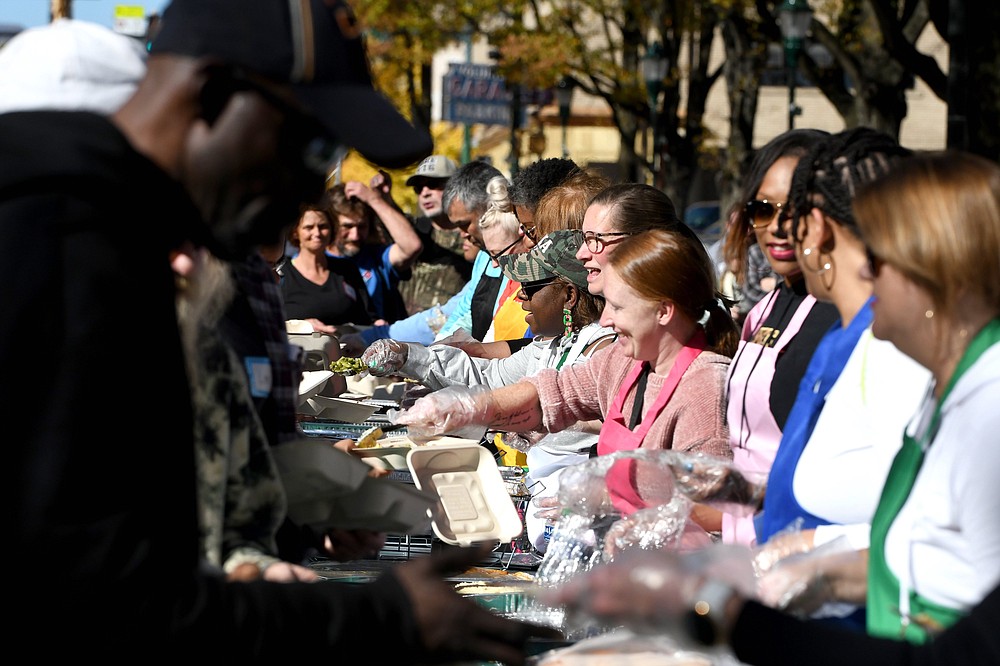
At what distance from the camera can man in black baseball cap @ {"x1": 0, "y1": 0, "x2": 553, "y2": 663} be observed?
1543 mm

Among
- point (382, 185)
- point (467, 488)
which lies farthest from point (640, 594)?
point (382, 185)

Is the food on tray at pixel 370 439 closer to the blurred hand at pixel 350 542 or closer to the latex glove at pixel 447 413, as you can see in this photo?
the latex glove at pixel 447 413

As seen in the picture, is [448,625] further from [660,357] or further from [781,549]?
[660,357]

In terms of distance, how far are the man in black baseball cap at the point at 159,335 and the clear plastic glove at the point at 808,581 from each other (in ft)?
1.90

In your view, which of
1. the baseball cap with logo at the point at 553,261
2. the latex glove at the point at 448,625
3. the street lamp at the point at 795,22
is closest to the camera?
the latex glove at the point at 448,625

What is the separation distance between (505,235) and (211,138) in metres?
5.01

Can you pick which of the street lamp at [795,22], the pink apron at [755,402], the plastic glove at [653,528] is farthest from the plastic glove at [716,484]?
the street lamp at [795,22]

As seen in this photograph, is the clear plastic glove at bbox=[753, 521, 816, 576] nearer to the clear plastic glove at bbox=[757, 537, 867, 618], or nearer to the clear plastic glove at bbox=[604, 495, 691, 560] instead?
the clear plastic glove at bbox=[757, 537, 867, 618]

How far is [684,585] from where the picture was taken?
73.3 inches

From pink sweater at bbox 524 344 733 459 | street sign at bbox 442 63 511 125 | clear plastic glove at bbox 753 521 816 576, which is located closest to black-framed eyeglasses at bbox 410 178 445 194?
pink sweater at bbox 524 344 733 459

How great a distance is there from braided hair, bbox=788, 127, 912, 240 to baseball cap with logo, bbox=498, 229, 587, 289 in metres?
1.80

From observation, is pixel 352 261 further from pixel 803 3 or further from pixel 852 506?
pixel 803 3

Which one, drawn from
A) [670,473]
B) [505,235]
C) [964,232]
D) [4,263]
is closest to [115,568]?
[4,263]

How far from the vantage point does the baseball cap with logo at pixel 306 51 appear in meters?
1.76
